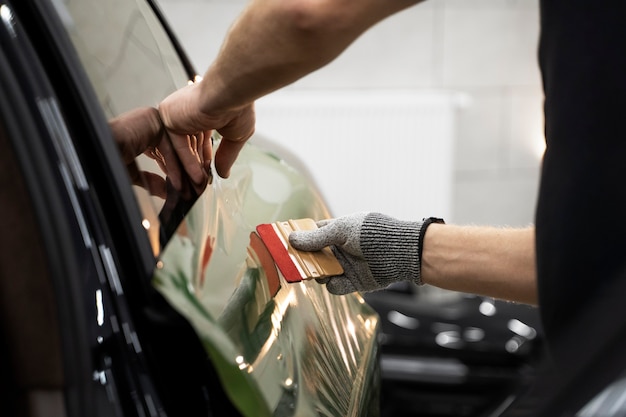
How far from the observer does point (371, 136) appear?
9.32 ft

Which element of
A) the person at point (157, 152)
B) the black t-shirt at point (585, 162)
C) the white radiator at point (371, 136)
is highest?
the person at point (157, 152)

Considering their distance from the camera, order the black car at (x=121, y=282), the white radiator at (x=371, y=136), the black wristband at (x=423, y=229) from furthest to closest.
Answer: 1. the white radiator at (x=371, y=136)
2. the black wristband at (x=423, y=229)
3. the black car at (x=121, y=282)

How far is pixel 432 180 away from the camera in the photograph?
116 inches

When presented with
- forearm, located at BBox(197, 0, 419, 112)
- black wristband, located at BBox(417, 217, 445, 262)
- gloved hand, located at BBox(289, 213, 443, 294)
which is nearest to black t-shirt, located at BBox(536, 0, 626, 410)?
forearm, located at BBox(197, 0, 419, 112)

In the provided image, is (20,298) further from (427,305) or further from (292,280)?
(427,305)

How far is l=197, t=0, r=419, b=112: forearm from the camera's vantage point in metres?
0.57

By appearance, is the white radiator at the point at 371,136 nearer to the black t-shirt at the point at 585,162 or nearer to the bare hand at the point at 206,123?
the bare hand at the point at 206,123

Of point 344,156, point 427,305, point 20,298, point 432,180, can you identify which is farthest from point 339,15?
point 432,180

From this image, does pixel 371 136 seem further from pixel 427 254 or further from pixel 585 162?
pixel 585 162

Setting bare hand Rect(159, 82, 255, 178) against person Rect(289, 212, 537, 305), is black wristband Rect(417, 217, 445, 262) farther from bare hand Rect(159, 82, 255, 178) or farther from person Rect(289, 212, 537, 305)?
bare hand Rect(159, 82, 255, 178)

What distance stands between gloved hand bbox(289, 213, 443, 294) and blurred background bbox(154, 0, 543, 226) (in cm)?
149

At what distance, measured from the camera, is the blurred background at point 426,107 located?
271 cm

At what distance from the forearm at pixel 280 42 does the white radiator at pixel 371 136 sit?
1.79 meters

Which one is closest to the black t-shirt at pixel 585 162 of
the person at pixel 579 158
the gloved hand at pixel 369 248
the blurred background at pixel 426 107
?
the person at pixel 579 158
